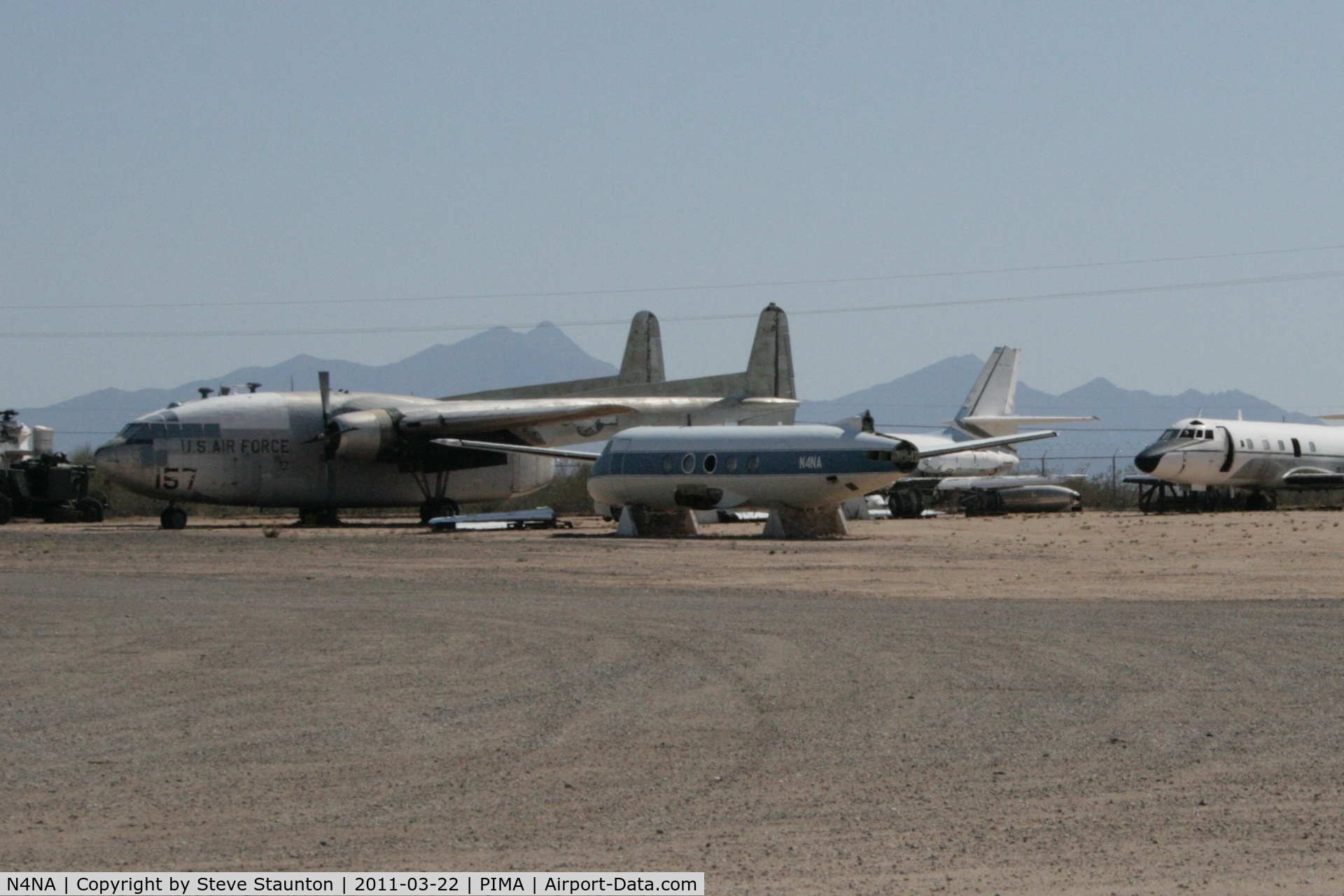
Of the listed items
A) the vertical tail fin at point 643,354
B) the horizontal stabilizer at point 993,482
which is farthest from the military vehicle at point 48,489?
the horizontal stabilizer at point 993,482

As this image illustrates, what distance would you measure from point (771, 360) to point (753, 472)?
1478 centimetres

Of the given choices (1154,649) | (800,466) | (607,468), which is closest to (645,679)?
(1154,649)

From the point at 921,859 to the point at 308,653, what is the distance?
7.80m

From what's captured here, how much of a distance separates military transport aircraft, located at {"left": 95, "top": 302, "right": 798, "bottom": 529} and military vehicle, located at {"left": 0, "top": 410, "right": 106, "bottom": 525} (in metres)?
7.07

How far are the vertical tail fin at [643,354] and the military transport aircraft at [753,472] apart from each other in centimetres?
1424

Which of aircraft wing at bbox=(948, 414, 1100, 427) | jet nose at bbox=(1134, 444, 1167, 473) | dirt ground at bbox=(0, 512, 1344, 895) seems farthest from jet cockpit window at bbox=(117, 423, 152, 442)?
aircraft wing at bbox=(948, 414, 1100, 427)

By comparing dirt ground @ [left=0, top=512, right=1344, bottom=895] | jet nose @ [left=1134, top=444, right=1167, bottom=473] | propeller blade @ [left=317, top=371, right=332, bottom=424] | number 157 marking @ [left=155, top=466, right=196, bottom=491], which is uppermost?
propeller blade @ [left=317, top=371, right=332, bottom=424]

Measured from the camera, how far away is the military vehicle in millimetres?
45375

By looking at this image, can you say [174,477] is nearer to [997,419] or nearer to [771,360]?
[771,360]

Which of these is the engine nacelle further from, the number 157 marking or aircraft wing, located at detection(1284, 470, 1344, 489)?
aircraft wing, located at detection(1284, 470, 1344, 489)

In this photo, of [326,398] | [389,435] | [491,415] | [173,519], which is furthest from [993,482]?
[173,519]

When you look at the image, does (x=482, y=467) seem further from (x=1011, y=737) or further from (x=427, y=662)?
(x=1011, y=737)

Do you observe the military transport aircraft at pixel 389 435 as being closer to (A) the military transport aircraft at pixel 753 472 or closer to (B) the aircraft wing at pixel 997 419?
(A) the military transport aircraft at pixel 753 472

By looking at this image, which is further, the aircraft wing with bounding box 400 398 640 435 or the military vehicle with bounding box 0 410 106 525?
the military vehicle with bounding box 0 410 106 525
